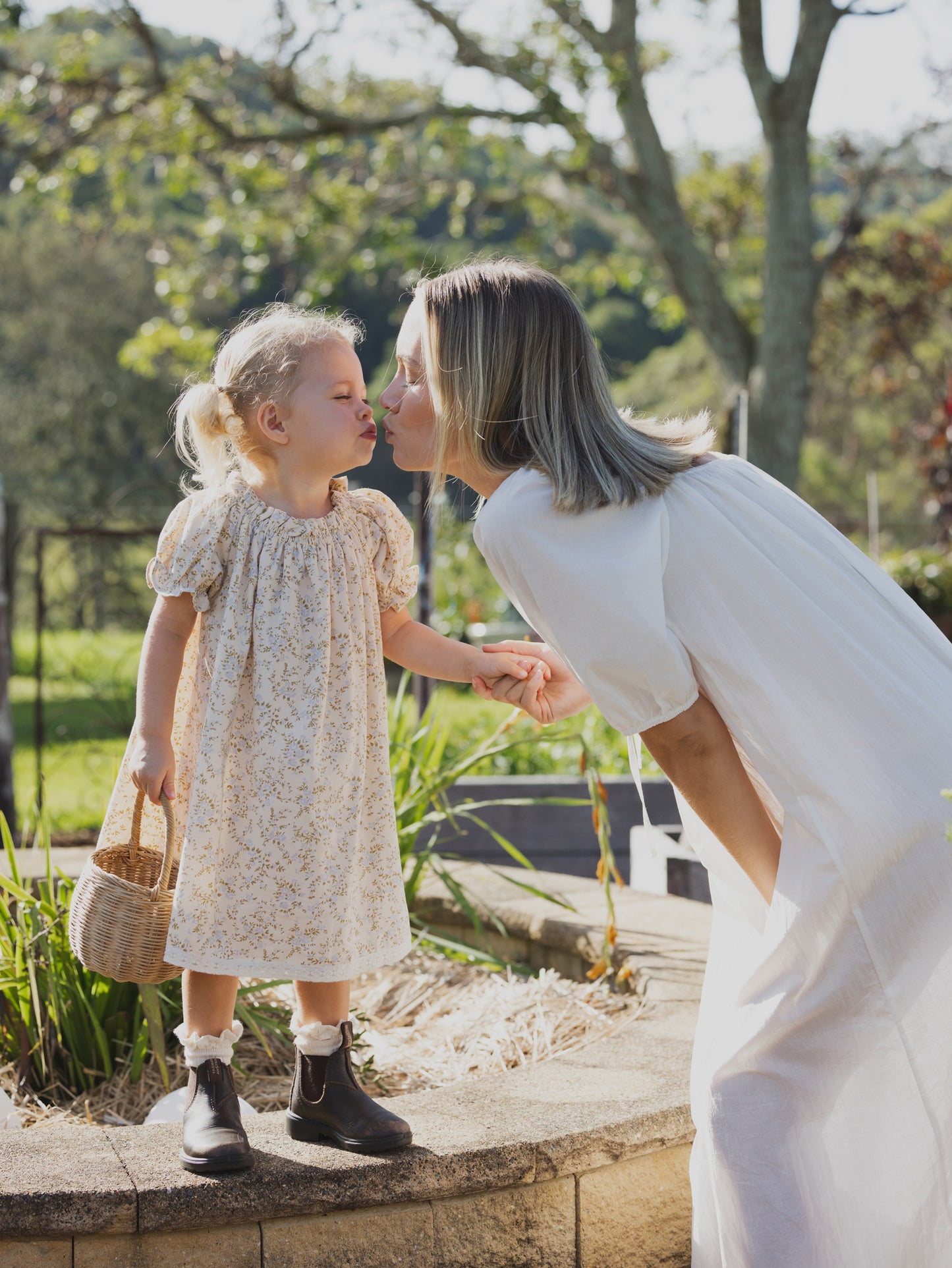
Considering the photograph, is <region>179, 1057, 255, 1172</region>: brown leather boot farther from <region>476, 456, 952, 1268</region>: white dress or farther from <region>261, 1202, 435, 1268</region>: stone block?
<region>476, 456, 952, 1268</region>: white dress

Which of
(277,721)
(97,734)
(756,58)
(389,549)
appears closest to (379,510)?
(389,549)

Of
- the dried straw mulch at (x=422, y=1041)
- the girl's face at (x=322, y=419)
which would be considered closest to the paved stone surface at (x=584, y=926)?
the dried straw mulch at (x=422, y=1041)

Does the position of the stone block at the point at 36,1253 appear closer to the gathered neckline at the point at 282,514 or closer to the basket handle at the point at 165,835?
the basket handle at the point at 165,835

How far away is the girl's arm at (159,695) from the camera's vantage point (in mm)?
1922

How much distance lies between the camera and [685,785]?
1683mm

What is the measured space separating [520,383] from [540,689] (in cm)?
60

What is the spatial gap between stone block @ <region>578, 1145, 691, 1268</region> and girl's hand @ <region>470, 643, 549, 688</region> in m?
0.79

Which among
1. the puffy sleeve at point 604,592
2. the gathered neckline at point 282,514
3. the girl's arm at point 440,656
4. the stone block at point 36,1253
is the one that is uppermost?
the gathered neckline at point 282,514

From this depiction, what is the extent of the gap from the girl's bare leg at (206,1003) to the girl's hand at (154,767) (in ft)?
0.93

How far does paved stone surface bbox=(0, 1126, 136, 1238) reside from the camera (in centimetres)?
156

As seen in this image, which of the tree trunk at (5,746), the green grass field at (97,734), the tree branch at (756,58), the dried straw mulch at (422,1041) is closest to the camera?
the dried straw mulch at (422,1041)

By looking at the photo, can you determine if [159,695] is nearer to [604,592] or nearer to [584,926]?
[604,592]

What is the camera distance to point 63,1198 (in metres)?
1.57

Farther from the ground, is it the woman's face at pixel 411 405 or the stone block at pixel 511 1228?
the woman's face at pixel 411 405
